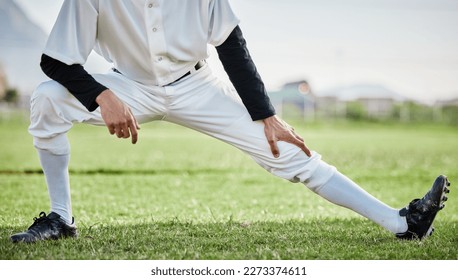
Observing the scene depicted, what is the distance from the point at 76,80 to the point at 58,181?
1.90 ft

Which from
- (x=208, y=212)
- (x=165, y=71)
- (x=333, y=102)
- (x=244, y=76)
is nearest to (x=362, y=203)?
(x=244, y=76)

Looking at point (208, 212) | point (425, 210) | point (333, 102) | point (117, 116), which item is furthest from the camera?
point (333, 102)

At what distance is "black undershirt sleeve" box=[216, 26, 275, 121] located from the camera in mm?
3234

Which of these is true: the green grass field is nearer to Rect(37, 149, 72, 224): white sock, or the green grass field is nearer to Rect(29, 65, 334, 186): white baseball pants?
Rect(37, 149, 72, 224): white sock

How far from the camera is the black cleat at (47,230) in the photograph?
311cm

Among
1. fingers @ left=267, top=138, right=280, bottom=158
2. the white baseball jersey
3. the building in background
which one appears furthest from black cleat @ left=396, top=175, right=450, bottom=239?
the building in background

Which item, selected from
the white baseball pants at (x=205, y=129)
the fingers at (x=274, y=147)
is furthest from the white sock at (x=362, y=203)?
the fingers at (x=274, y=147)

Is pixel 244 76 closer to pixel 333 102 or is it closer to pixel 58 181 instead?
pixel 58 181

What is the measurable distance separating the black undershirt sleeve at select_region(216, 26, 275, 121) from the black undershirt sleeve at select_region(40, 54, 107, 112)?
26.2 inches

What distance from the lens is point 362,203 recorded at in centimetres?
320

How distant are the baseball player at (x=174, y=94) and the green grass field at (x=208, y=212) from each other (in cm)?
23
